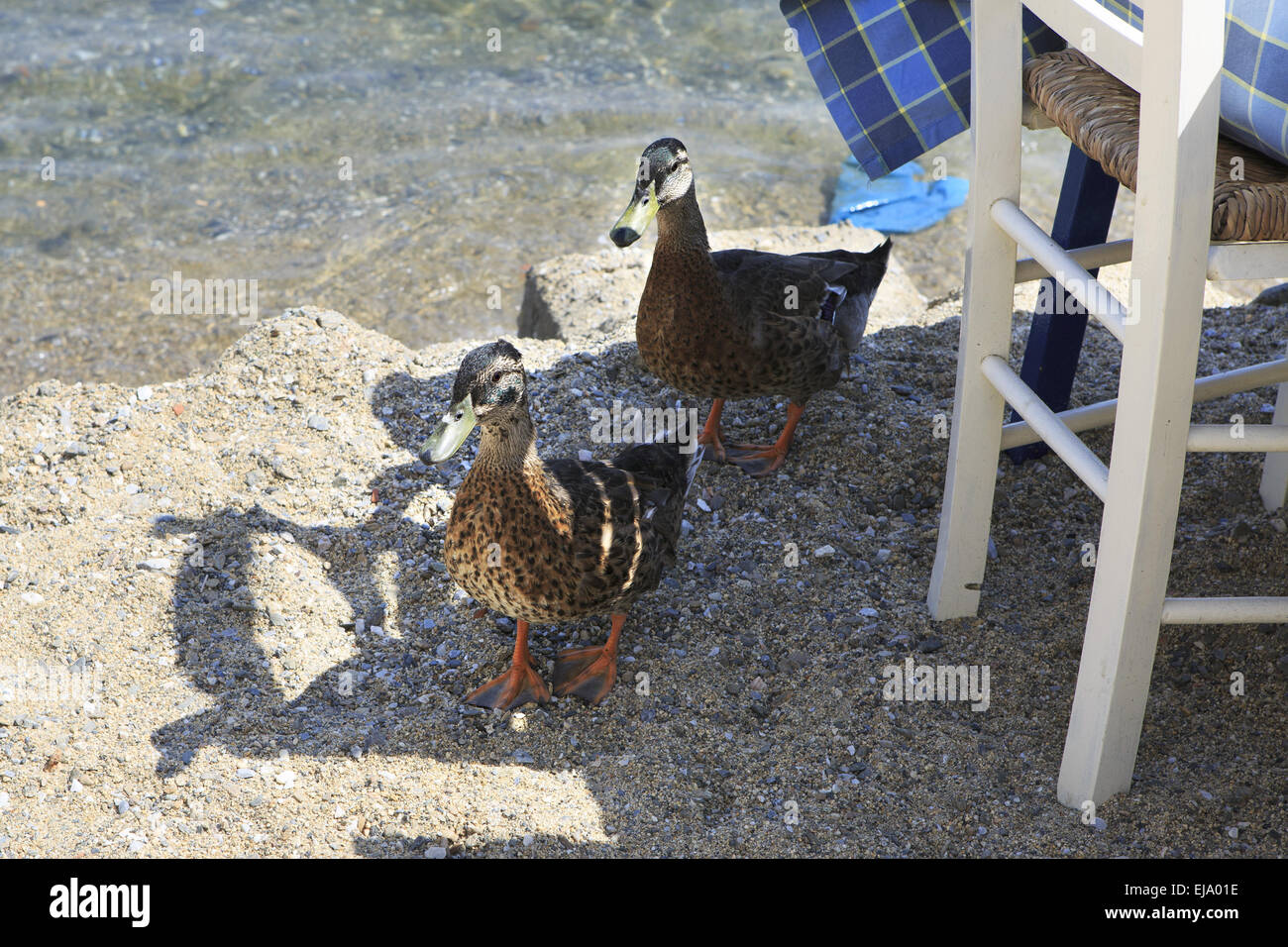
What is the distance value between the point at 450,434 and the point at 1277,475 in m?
2.34

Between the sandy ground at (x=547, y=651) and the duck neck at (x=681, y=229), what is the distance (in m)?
0.64

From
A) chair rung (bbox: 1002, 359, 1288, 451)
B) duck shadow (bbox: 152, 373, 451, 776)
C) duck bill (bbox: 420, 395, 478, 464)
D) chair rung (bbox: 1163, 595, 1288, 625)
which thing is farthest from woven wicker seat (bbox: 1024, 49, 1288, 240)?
duck shadow (bbox: 152, 373, 451, 776)

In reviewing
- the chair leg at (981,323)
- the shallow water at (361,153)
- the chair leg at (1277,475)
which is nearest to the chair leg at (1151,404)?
the chair leg at (981,323)

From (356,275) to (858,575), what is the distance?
159 inches

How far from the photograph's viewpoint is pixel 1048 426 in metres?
2.33

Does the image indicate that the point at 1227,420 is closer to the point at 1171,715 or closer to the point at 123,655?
the point at 1171,715

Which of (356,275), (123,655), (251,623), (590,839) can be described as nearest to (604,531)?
(590,839)

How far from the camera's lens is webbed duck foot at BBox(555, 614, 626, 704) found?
2.79 m

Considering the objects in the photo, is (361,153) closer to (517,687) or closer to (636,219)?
(636,219)

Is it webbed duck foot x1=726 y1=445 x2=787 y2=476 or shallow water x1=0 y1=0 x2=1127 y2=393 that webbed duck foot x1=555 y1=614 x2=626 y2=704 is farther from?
shallow water x1=0 y1=0 x2=1127 y2=393

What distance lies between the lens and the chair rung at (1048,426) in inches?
85.0

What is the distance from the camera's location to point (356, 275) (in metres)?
6.14

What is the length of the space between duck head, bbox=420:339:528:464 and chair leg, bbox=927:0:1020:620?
110cm

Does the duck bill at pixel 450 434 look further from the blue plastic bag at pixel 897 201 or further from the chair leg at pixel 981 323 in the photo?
the blue plastic bag at pixel 897 201
